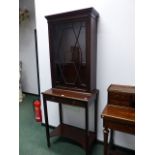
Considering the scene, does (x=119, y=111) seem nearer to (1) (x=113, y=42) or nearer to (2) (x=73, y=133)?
(1) (x=113, y=42)

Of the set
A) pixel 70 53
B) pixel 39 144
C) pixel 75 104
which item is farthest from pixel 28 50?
pixel 75 104

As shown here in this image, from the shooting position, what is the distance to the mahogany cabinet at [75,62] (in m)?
1.82

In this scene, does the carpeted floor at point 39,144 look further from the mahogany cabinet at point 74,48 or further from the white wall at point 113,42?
the mahogany cabinet at point 74,48

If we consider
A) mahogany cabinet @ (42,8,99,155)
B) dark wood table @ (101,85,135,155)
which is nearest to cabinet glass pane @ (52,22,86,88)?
mahogany cabinet @ (42,8,99,155)

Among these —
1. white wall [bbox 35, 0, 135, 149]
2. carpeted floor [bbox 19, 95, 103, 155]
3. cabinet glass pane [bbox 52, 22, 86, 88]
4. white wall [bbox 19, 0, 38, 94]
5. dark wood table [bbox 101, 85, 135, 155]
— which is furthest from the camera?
white wall [bbox 19, 0, 38, 94]

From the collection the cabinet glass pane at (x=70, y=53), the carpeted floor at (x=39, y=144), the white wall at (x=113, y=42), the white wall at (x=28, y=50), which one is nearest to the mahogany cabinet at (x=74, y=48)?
the cabinet glass pane at (x=70, y=53)

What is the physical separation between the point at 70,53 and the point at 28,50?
2.44 metres

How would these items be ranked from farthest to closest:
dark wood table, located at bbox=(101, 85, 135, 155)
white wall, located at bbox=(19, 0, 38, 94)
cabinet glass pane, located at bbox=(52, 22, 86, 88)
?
white wall, located at bbox=(19, 0, 38, 94)
cabinet glass pane, located at bbox=(52, 22, 86, 88)
dark wood table, located at bbox=(101, 85, 135, 155)

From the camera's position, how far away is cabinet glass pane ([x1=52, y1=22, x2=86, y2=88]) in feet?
6.35

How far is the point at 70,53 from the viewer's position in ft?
6.75

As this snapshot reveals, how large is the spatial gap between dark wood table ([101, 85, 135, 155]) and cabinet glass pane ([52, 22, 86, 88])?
435 mm

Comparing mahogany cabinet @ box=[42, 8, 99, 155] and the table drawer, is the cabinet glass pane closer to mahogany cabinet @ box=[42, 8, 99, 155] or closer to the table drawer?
mahogany cabinet @ box=[42, 8, 99, 155]
